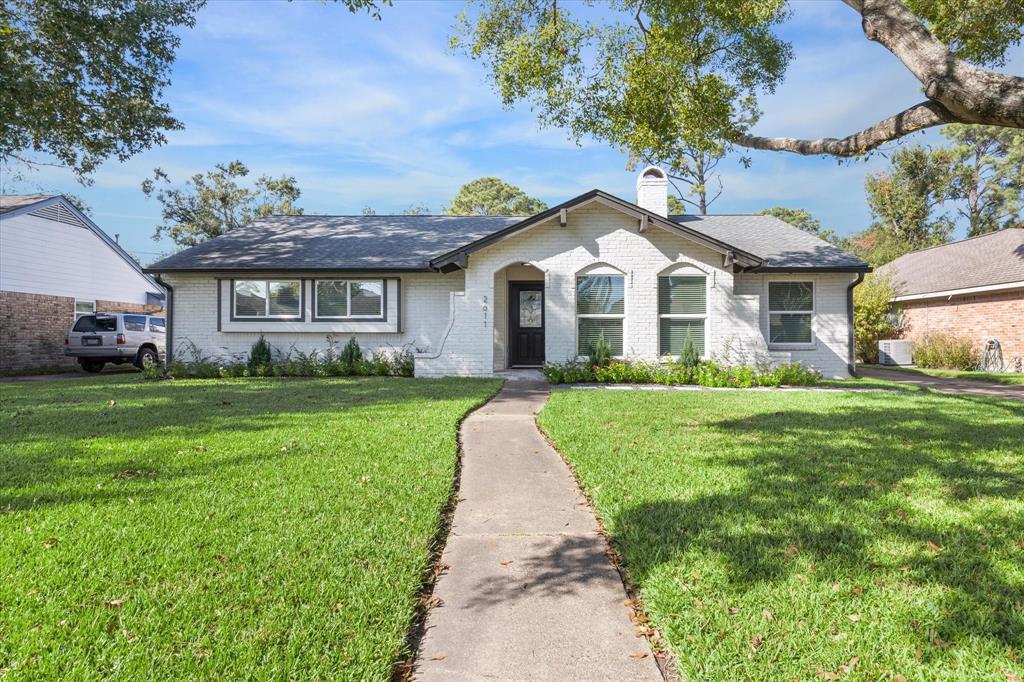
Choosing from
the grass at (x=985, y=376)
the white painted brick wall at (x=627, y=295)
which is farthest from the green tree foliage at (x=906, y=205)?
the white painted brick wall at (x=627, y=295)

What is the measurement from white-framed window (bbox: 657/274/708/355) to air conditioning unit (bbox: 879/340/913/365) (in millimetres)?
11979

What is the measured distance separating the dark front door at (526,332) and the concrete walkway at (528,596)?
10.9m

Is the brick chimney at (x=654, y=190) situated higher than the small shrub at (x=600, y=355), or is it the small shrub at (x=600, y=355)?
the brick chimney at (x=654, y=190)

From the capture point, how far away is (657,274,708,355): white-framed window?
554 inches

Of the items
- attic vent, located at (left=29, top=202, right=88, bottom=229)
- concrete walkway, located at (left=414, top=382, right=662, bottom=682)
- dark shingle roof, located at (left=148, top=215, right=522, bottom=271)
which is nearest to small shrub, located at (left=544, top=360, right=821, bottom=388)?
dark shingle roof, located at (left=148, top=215, right=522, bottom=271)

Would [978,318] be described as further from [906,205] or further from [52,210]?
[52,210]

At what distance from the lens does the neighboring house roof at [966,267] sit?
19.0m

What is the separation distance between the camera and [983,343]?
19297mm

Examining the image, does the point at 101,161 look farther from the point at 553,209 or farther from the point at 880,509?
the point at 880,509

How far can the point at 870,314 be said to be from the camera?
68.4 ft

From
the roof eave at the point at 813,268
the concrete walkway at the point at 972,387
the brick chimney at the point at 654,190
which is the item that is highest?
the brick chimney at the point at 654,190

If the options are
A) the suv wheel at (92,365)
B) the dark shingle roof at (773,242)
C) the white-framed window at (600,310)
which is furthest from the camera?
the suv wheel at (92,365)

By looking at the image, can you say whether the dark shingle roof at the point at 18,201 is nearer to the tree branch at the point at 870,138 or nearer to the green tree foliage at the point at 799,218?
the tree branch at the point at 870,138

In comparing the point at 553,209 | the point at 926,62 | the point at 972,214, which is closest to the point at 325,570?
the point at 926,62
